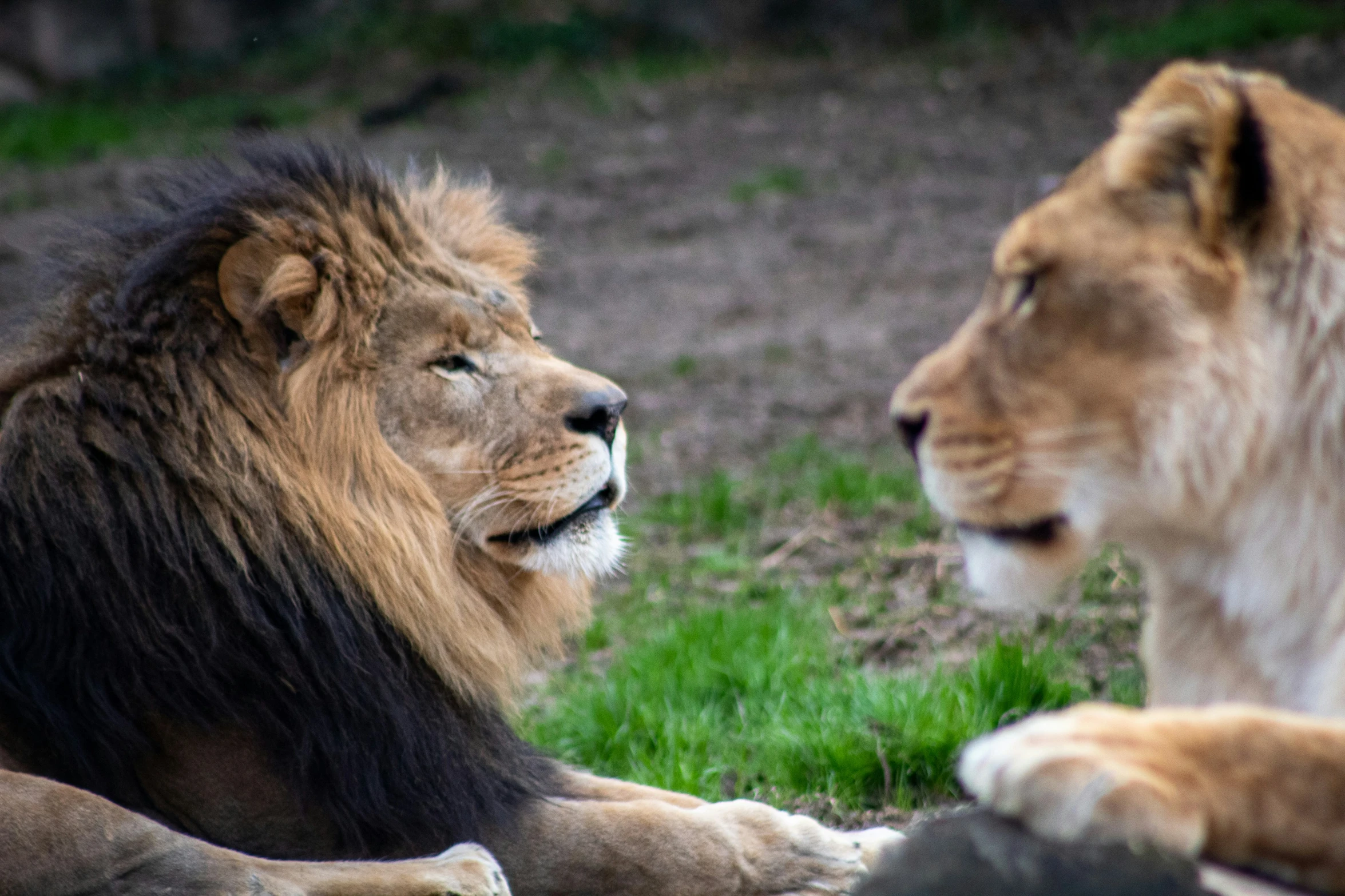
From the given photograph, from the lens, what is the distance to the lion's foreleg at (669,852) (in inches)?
113

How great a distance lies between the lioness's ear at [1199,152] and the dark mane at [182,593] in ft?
5.35

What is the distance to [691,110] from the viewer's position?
1186 cm

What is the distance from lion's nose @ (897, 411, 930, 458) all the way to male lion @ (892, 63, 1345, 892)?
0.03 m

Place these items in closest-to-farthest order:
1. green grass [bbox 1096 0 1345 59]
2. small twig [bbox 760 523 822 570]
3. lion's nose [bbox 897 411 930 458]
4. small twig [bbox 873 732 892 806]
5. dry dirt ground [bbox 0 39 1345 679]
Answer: lion's nose [bbox 897 411 930 458] → small twig [bbox 873 732 892 806] → small twig [bbox 760 523 822 570] → dry dirt ground [bbox 0 39 1345 679] → green grass [bbox 1096 0 1345 59]

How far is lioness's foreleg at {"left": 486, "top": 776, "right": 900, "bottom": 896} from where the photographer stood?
9.41 feet

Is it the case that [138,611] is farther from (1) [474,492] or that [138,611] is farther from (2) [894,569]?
(2) [894,569]

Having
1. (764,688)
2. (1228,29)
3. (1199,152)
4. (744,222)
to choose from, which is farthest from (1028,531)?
(1228,29)

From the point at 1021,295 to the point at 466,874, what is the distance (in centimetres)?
138

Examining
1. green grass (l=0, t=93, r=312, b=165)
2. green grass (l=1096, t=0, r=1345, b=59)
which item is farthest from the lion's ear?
green grass (l=1096, t=0, r=1345, b=59)

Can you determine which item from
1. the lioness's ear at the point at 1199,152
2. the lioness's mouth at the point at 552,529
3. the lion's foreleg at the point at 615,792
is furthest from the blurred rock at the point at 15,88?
the lioness's ear at the point at 1199,152

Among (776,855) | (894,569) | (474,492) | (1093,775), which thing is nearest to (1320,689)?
(1093,775)

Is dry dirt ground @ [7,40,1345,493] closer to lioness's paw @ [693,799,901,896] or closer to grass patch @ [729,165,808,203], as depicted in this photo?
grass patch @ [729,165,808,203]

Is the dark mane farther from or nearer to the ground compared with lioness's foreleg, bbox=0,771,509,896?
farther from the ground

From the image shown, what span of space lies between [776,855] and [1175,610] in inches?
42.2
